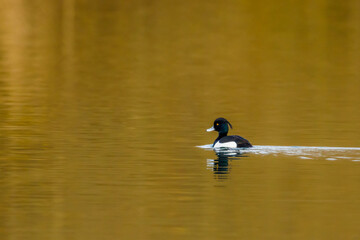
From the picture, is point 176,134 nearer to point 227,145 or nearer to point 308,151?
point 227,145

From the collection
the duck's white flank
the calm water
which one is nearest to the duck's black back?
the duck's white flank

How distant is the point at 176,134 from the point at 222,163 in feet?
13.4

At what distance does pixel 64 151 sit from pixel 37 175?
9.45ft

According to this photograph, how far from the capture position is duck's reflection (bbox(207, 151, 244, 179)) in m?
16.8

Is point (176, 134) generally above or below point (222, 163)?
above

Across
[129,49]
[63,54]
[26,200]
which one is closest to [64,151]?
[26,200]

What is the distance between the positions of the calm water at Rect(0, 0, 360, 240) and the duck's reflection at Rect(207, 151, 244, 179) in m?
0.04

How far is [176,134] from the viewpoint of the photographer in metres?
22.1

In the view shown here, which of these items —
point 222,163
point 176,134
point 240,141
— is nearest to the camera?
point 222,163

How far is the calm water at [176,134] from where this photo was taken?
13.3 metres

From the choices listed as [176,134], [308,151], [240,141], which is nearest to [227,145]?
[240,141]

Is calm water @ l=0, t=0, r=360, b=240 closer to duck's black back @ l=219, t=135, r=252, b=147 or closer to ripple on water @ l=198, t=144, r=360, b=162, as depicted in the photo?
ripple on water @ l=198, t=144, r=360, b=162

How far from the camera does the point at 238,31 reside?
189ft

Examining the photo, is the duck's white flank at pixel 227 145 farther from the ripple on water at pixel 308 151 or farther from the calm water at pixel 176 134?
the calm water at pixel 176 134
